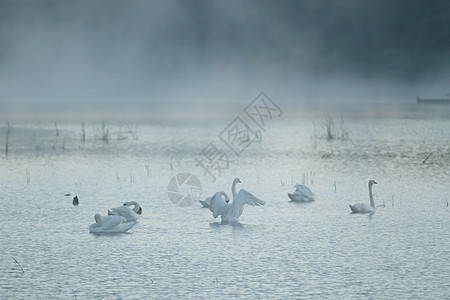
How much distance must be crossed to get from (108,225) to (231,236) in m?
2.94

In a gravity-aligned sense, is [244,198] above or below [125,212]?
above

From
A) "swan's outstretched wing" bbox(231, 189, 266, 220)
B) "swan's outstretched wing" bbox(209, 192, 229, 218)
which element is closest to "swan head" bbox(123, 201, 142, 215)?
"swan's outstretched wing" bbox(209, 192, 229, 218)

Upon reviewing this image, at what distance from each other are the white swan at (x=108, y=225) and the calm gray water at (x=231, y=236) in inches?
9.3

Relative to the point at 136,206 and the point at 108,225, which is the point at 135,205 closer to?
the point at 136,206

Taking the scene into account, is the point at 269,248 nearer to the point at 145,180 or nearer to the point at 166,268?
the point at 166,268

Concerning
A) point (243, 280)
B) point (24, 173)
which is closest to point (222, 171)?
point (24, 173)

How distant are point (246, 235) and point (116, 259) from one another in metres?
3.59

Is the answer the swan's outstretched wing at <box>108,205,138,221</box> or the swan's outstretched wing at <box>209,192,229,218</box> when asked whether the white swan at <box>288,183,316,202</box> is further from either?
the swan's outstretched wing at <box>108,205,138,221</box>

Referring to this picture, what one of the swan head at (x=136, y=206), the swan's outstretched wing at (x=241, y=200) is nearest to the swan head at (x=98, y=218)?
the swan head at (x=136, y=206)

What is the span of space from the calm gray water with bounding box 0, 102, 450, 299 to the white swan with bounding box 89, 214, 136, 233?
0.77ft

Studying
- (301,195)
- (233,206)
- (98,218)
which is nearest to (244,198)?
(233,206)

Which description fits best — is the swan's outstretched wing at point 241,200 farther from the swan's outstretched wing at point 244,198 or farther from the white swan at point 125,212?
the white swan at point 125,212

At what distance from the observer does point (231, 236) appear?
19.1 meters

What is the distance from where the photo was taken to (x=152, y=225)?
66.6 ft
